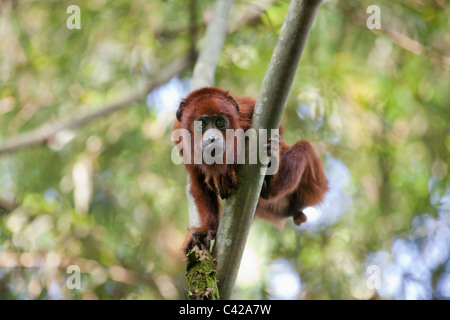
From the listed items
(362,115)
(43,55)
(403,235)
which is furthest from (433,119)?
(43,55)

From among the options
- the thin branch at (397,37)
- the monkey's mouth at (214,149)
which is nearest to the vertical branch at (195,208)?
the monkey's mouth at (214,149)

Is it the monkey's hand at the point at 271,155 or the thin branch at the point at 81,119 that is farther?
the thin branch at the point at 81,119

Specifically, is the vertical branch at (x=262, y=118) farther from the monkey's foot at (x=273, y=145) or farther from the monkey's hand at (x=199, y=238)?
the monkey's hand at (x=199, y=238)

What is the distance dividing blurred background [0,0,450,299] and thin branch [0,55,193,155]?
0.49 ft

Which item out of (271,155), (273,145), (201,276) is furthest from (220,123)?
(201,276)

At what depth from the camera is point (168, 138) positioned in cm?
870

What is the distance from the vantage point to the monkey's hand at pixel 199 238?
14.9 ft

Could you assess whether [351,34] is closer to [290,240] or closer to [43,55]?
[290,240]

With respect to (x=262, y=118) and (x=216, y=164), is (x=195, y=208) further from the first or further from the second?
(x=262, y=118)

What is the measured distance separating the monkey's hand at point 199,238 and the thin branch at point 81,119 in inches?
151

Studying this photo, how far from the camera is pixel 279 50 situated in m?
3.75

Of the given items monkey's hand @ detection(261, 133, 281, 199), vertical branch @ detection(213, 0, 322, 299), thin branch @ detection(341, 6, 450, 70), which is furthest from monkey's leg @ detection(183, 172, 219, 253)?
thin branch @ detection(341, 6, 450, 70)

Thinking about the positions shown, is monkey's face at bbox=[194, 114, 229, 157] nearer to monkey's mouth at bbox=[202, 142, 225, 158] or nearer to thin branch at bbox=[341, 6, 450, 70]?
monkey's mouth at bbox=[202, 142, 225, 158]

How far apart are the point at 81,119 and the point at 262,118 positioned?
4.78 metres
